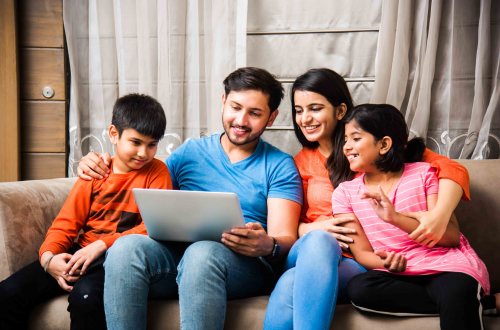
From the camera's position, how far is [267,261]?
1.53m

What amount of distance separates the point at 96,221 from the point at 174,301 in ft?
1.16

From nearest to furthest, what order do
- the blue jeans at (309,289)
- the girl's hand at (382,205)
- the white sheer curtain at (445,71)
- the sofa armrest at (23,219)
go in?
the blue jeans at (309,289) → the girl's hand at (382,205) → the sofa armrest at (23,219) → the white sheer curtain at (445,71)

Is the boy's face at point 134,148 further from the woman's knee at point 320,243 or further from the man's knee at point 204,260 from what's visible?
the woman's knee at point 320,243

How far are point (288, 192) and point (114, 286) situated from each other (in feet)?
1.85

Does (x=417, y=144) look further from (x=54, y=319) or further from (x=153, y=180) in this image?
(x=54, y=319)

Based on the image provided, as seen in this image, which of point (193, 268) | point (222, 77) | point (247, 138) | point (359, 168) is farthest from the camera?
point (222, 77)

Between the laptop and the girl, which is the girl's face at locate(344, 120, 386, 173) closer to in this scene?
the girl

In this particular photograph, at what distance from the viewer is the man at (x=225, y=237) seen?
4.38 ft

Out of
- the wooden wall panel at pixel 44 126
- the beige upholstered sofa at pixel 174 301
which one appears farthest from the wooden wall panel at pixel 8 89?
the beige upholstered sofa at pixel 174 301

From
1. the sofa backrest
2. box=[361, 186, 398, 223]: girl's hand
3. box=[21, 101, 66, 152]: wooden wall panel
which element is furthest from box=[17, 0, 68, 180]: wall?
the sofa backrest

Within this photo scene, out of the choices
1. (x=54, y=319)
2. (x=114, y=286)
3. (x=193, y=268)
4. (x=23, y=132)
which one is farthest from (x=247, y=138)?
(x=23, y=132)

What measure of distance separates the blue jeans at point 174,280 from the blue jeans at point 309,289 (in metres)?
0.12

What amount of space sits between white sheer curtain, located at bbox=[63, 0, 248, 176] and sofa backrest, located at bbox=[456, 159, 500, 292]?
93 centimetres

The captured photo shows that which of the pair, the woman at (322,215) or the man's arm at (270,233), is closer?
the woman at (322,215)
